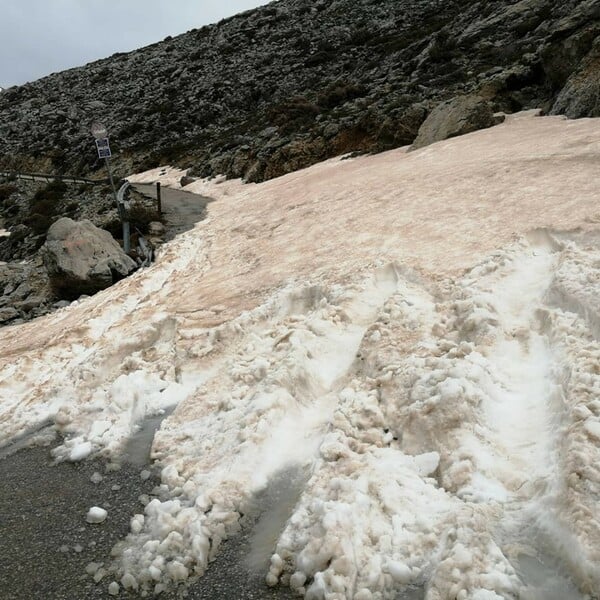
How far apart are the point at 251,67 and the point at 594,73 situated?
143ft

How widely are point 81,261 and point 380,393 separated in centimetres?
1091

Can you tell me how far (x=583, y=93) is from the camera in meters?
15.6

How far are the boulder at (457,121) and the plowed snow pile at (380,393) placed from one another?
23.7 ft

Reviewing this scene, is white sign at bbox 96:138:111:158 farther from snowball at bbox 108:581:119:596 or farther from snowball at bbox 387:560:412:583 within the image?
snowball at bbox 387:560:412:583

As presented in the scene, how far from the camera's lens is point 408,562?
3.71 meters

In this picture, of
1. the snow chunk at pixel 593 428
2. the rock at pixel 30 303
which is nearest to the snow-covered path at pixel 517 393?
the snow chunk at pixel 593 428

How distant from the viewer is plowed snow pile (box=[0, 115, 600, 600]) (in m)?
3.74

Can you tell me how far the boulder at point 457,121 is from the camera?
1845 cm

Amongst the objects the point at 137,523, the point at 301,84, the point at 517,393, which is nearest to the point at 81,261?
the point at 137,523

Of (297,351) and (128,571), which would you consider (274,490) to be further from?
(297,351)

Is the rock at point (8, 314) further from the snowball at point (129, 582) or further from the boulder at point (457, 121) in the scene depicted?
the boulder at point (457, 121)

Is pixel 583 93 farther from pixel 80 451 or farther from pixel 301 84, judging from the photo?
pixel 301 84

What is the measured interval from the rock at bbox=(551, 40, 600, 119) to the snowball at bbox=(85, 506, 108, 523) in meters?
15.8

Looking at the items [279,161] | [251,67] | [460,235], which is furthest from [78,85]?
[460,235]
